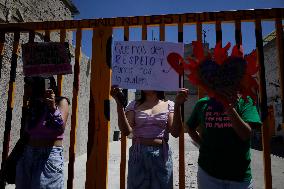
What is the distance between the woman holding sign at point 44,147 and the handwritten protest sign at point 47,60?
29 centimetres

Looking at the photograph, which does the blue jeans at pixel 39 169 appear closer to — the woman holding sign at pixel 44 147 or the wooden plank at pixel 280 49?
the woman holding sign at pixel 44 147

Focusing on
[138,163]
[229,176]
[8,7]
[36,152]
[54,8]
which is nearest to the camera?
[229,176]

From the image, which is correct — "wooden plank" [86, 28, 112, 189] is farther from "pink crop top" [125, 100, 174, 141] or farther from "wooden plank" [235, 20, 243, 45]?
"wooden plank" [235, 20, 243, 45]

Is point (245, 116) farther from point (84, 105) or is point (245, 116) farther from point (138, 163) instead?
point (84, 105)

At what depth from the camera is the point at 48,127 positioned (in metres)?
2.43

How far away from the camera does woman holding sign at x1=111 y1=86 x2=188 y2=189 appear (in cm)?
219

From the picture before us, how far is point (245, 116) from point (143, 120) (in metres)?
0.79

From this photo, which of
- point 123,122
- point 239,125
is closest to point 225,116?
point 239,125

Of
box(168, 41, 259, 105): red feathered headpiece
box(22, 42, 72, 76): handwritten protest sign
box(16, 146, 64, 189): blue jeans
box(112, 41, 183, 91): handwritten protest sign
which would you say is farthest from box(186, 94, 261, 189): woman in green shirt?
box(22, 42, 72, 76): handwritten protest sign

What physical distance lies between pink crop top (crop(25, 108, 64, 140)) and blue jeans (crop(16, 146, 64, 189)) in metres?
0.11

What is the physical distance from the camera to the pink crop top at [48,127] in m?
2.42

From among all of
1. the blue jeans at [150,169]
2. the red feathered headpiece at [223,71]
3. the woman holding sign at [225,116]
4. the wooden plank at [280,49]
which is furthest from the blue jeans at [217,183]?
the wooden plank at [280,49]

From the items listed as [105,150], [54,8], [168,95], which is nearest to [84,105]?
[54,8]

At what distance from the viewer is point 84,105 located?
10.8 m
